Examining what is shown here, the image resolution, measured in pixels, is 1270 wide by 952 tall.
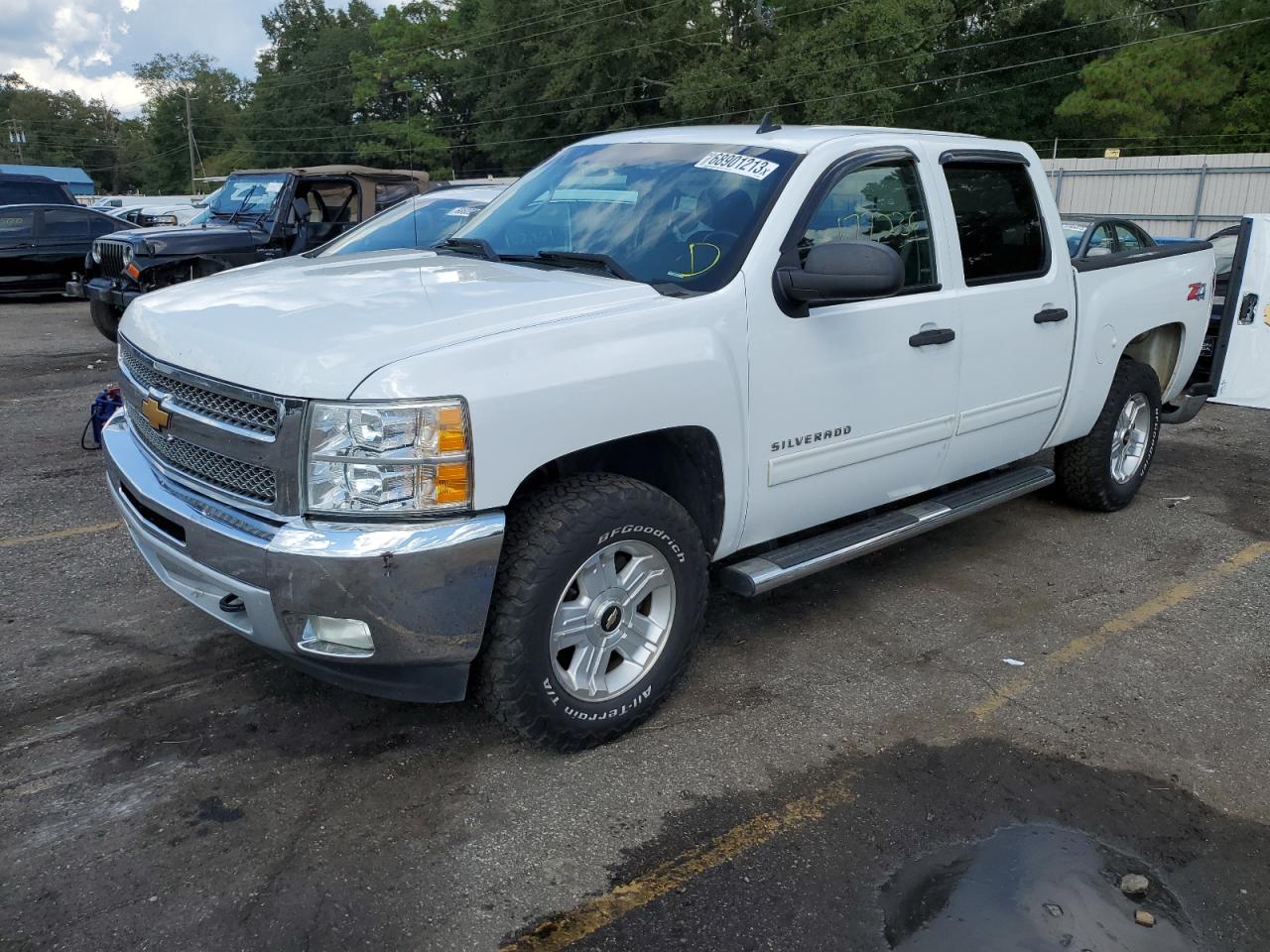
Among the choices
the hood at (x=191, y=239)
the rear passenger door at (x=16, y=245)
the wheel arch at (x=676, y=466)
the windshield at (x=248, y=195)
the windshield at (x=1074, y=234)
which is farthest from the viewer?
the rear passenger door at (x=16, y=245)

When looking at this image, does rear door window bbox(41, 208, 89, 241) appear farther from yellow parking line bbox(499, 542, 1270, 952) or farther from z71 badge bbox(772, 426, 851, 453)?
yellow parking line bbox(499, 542, 1270, 952)

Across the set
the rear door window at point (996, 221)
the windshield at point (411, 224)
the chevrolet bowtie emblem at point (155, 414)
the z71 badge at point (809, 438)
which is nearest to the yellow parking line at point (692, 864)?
the z71 badge at point (809, 438)

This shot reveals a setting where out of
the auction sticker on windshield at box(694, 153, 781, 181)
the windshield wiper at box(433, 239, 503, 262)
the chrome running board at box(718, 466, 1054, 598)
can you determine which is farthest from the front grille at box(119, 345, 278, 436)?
the auction sticker on windshield at box(694, 153, 781, 181)

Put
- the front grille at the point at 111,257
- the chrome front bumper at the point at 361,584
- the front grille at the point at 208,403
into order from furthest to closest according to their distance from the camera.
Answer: the front grille at the point at 111,257 < the front grille at the point at 208,403 < the chrome front bumper at the point at 361,584

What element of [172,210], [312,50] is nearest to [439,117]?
[312,50]

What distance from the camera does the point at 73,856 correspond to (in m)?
2.90

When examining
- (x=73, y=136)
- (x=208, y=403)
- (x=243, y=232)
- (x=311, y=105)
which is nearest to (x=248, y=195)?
(x=243, y=232)

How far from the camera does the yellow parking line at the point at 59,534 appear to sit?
530cm

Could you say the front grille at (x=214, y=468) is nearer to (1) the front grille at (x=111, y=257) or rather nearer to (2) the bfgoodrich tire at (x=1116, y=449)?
(2) the bfgoodrich tire at (x=1116, y=449)

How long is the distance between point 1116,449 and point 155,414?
16.6 feet

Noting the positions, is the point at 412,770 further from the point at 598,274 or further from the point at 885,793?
the point at 598,274

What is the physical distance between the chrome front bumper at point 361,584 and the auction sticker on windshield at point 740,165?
177 centimetres

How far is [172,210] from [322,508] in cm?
2788

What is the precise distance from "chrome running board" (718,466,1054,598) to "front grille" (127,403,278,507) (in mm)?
1651
